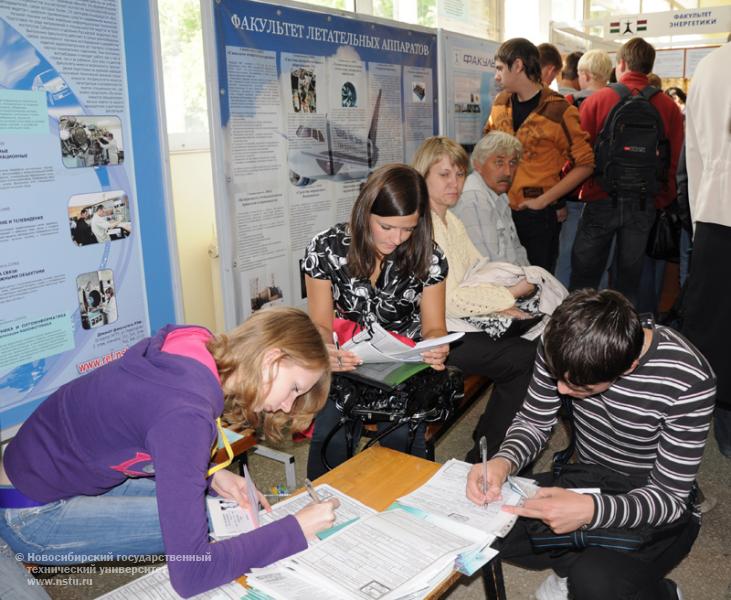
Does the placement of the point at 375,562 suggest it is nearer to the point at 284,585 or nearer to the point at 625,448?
the point at 284,585

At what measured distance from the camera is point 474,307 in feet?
9.31

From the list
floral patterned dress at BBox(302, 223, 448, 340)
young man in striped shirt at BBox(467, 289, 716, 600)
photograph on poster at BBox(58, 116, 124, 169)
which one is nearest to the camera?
young man in striped shirt at BBox(467, 289, 716, 600)

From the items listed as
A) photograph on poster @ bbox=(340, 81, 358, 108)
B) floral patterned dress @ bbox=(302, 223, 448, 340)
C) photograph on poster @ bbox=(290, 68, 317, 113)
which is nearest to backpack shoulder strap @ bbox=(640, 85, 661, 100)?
photograph on poster @ bbox=(340, 81, 358, 108)

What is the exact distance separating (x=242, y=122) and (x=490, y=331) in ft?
4.44

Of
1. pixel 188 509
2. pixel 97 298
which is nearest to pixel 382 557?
pixel 188 509

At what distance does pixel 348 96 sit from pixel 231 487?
2.26 meters

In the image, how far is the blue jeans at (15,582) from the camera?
1.29 metres

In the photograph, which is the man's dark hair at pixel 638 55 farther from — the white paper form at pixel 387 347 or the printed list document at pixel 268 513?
the printed list document at pixel 268 513

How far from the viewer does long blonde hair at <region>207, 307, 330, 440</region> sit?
1413 millimetres

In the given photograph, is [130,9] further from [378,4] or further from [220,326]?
[378,4]

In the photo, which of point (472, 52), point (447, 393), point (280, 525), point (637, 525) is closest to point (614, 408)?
point (637, 525)

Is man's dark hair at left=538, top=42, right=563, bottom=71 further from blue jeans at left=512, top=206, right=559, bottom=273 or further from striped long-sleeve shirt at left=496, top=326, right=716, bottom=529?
striped long-sleeve shirt at left=496, top=326, right=716, bottom=529

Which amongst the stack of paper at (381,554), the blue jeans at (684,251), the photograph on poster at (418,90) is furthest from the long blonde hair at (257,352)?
the blue jeans at (684,251)

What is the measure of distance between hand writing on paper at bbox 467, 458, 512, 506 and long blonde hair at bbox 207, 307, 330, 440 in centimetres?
44
